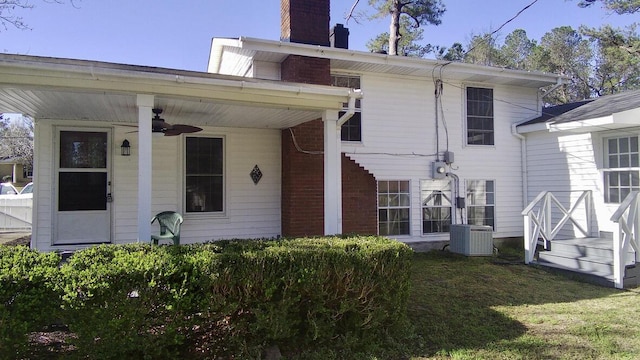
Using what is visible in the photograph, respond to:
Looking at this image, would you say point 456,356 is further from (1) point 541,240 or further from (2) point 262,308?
(1) point 541,240

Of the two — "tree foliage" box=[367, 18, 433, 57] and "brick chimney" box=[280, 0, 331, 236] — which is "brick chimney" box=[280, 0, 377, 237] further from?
"tree foliage" box=[367, 18, 433, 57]

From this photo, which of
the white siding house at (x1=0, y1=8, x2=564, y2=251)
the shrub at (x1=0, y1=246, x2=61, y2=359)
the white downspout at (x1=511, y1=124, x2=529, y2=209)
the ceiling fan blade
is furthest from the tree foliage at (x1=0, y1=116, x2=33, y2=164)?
A: the shrub at (x1=0, y1=246, x2=61, y2=359)

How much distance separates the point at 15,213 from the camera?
13883 millimetres

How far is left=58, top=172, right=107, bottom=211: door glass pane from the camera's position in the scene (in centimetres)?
684

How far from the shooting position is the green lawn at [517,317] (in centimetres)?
399

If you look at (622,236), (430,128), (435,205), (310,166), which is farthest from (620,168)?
(310,166)

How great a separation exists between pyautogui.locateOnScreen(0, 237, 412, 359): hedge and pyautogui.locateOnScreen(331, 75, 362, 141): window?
178 inches

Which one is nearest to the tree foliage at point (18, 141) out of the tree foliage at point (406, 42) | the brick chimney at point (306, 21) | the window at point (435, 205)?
the tree foliage at point (406, 42)

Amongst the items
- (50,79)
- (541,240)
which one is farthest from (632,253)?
(50,79)

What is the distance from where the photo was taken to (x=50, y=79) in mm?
4434

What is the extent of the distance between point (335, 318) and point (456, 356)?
116 centimetres

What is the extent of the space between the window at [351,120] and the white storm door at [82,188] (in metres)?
4.37

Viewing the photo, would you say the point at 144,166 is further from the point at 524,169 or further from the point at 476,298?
the point at 524,169

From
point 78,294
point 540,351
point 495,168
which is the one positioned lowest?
point 540,351
